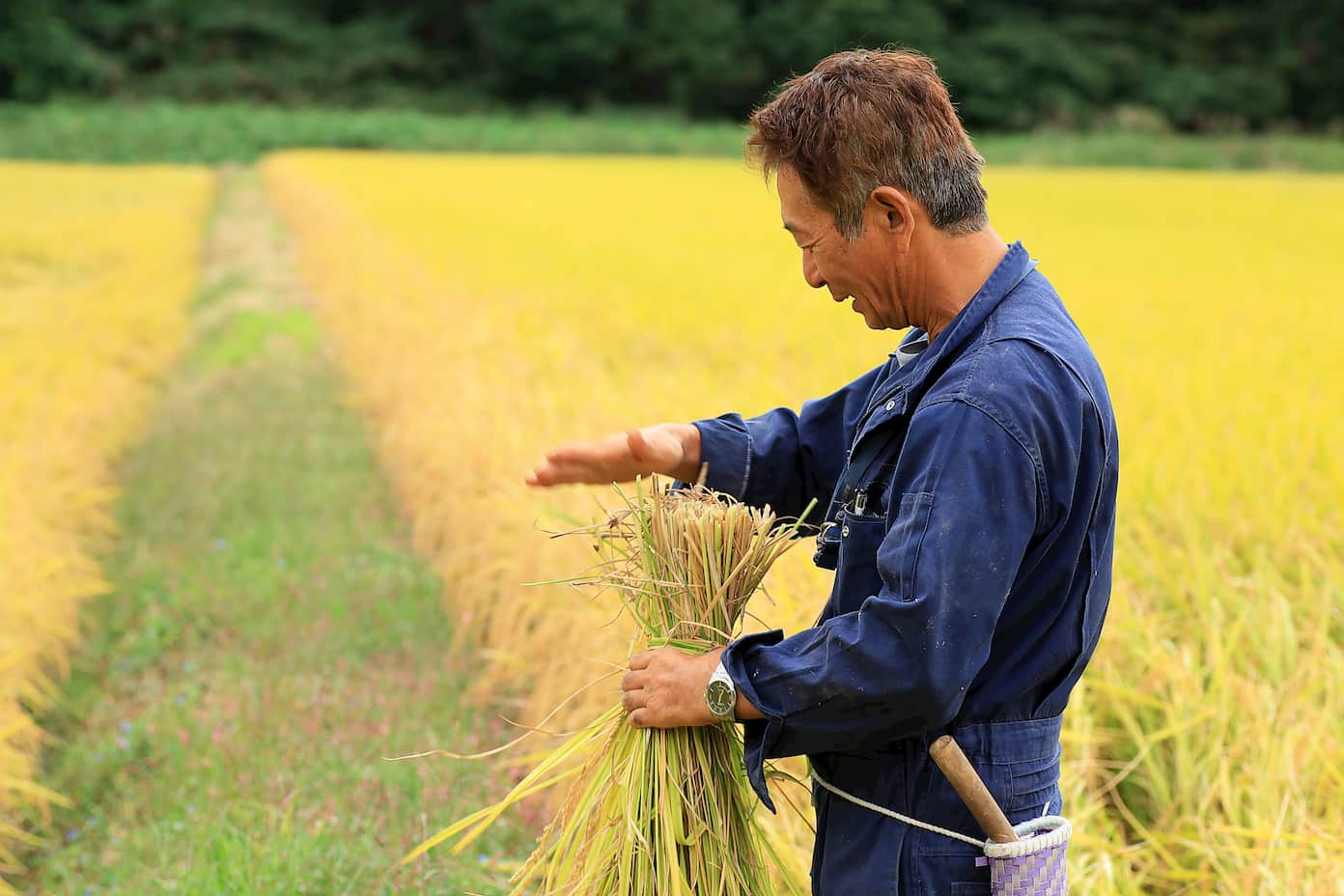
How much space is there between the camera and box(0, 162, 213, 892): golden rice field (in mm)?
3346

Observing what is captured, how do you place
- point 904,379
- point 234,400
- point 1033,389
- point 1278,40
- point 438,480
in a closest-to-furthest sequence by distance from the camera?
point 1033,389 < point 904,379 < point 438,480 < point 234,400 < point 1278,40

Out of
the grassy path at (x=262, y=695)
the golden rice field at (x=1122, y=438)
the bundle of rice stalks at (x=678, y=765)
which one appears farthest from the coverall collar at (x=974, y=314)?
the grassy path at (x=262, y=695)

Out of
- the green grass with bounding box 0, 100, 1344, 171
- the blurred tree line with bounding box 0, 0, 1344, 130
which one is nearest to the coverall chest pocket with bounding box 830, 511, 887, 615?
the green grass with bounding box 0, 100, 1344, 171

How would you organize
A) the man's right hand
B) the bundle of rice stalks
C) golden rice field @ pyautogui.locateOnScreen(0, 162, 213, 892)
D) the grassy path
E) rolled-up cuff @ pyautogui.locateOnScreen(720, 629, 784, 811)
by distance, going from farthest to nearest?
1. golden rice field @ pyautogui.locateOnScreen(0, 162, 213, 892)
2. the grassy path
3. the man's right hand
4. the bundle of rice stalks
5. rolled-up cuff @ pyautogui.locateOnScreen(720, 629, 784, 811)

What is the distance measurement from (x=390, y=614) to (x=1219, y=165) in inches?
1122

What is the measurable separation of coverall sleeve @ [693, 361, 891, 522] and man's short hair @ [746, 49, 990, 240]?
17.8 inches

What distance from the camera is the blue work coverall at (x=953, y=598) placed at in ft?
4.00

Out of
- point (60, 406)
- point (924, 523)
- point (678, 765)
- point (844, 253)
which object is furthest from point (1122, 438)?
point (60, 406)

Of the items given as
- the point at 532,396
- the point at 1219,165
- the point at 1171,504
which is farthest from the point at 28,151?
the point at 1171,504

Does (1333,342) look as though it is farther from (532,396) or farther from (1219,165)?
(1219,165)

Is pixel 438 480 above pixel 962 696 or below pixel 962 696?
below

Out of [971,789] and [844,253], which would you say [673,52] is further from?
[971,789]

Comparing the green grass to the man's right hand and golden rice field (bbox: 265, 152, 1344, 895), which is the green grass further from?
the man's right hand

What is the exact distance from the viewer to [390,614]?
4129mm
